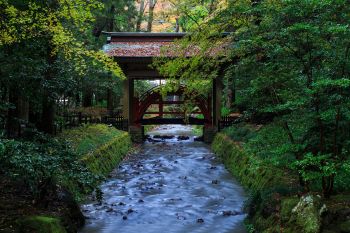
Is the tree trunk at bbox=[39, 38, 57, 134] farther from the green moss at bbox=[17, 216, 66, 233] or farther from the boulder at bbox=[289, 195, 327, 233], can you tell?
the boulder at bbox=[289, 195, 327, 233]

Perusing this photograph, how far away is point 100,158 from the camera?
43.3 feet

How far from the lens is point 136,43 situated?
22641 millimetres

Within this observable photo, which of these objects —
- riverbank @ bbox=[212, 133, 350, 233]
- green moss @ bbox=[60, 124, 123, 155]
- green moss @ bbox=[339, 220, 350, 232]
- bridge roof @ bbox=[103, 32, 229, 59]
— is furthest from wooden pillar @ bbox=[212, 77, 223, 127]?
green moss @ bbox=[339, 220, 350, 232]

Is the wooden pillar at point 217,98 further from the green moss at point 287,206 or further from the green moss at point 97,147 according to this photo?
the green moss at point 287,206

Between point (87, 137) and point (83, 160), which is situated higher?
point (87, 137)

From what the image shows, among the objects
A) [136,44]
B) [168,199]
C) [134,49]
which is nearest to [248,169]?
[168,199]

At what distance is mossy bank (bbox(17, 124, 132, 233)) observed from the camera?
243 inches

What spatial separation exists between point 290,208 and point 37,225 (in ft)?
14.0


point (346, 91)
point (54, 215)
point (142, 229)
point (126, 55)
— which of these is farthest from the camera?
point (126, 55)

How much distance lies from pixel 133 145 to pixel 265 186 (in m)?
13.6

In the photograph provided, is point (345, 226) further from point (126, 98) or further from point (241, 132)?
point (126, 98)

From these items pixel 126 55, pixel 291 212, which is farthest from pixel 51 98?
pixel 126 55

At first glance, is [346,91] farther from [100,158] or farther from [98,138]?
[98,138]

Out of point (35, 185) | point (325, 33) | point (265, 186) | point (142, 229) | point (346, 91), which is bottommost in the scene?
point (142, 229)
